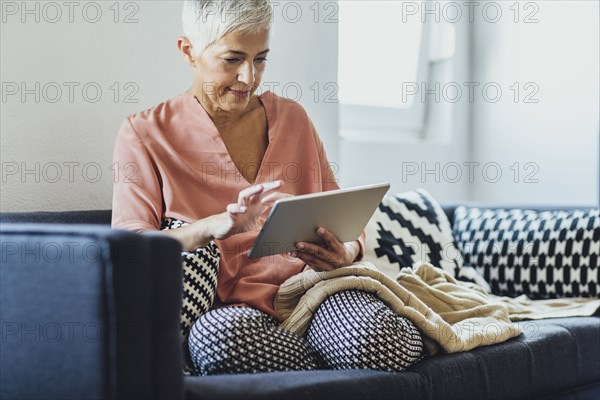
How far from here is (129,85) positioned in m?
2.21

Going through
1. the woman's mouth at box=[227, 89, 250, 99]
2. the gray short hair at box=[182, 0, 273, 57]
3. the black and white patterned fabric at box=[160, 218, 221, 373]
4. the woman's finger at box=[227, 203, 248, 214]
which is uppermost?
the gray short hair at box=[182, 0, 273, 57]

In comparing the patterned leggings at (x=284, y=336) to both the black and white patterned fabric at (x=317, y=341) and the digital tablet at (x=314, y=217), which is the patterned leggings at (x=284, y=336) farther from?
the digital tablet at (x=314, y=217)

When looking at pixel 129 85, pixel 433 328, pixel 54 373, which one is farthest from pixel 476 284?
pixel 54 373

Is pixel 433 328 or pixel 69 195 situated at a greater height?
pixel 69 195

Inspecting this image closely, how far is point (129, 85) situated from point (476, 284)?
1188mm

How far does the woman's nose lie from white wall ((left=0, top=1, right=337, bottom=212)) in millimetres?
508

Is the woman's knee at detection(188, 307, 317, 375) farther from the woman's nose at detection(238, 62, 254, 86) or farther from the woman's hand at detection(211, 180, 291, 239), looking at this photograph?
the woman's nose at detection(238, 62, 254, 86)

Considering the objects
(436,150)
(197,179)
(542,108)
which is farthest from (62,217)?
(542,108)

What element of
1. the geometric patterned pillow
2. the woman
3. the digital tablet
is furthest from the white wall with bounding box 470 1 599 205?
the digital tablet

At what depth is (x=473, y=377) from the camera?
169cm

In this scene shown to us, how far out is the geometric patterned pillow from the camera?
2297 mm

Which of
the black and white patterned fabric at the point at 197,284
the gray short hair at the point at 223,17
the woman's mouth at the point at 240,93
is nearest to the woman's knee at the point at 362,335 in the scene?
the black and white patterned fabric at the point at 197,284

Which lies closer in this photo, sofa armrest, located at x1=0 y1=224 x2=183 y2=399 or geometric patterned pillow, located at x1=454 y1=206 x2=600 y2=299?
sofa armrest, located at x1=0 y1=224 x2=183 y2=399

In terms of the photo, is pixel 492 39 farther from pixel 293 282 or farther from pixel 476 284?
pixel 293 282
